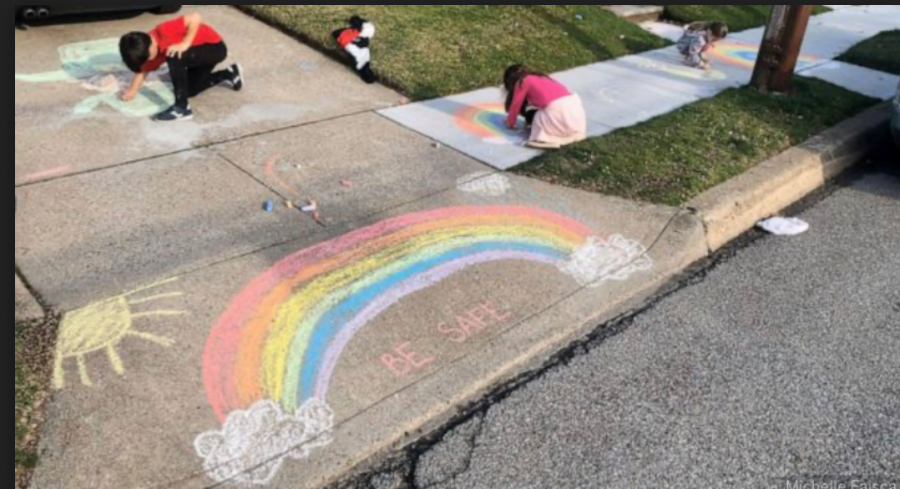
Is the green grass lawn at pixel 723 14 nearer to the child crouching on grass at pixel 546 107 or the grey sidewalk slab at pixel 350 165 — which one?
the child crouching on grass at pixel 546 107

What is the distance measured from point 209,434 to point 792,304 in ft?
10.8

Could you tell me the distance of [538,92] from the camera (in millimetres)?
5770

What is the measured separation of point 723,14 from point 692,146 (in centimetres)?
618

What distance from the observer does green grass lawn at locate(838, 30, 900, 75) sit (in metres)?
8.98

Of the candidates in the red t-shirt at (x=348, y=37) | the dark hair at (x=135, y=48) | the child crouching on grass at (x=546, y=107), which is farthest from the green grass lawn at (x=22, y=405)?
the red t-shirt at (x=348, y=37)

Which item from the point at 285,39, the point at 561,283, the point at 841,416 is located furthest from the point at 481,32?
the point at 841,416

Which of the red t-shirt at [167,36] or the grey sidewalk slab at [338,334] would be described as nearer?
the grey sidewalk slab at [338,334]

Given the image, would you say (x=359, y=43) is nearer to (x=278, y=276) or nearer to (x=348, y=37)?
(x=348, y=37)

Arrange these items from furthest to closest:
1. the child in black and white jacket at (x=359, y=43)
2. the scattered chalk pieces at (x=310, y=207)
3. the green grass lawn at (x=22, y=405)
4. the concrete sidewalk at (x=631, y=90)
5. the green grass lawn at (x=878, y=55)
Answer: the green grass lawn at (x=878, y=55) < the child in black and white jacket at (x=359, y=43) < the concrete sidewalk at (x=631, y=90) < the scattered chalk pieces at (x=310, y=207) < the green grass lawn at (x=22, y=405)

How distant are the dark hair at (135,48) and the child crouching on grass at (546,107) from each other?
287cm

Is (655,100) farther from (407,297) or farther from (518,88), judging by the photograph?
(407,297)

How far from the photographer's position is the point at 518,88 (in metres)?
5.83

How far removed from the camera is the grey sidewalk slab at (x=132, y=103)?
17.3 ft

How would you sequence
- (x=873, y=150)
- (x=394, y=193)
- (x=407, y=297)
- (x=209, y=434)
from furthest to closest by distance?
1. (x=873, y=150)
2. (x=394, y=193)
3. (x=407, y=297)
4. (x=209, y=434)
